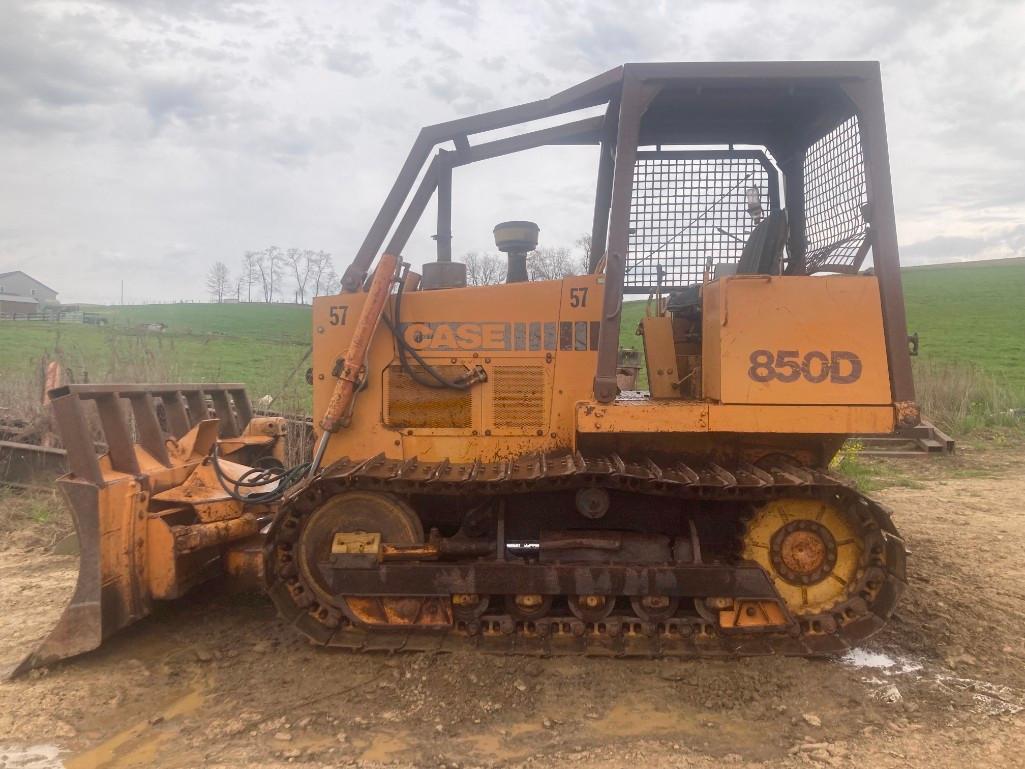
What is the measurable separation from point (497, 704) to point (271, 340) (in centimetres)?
2670

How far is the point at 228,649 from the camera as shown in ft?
14.4

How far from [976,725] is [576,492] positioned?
2.20m

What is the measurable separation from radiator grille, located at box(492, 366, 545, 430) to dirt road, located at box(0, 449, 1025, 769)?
1.38 m

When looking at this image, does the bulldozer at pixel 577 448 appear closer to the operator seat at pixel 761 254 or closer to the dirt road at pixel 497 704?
the operator seat at pixel 761 254

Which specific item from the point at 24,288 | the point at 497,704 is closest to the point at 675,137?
the point at 497,704

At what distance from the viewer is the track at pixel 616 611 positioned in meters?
4.03

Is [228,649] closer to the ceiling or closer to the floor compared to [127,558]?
closer to the floor

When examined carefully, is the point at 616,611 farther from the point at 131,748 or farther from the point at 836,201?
the point at 836,201

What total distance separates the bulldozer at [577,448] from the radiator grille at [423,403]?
1cm

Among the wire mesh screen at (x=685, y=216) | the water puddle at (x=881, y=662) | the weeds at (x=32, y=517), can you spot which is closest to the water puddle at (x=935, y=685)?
the water puddle at (x=881, y=662)

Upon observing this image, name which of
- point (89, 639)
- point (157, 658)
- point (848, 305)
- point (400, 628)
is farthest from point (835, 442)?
point (89, 639)

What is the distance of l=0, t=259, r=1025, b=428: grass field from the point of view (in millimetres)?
9914

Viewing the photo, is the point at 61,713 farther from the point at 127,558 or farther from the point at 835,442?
the point at 835,442

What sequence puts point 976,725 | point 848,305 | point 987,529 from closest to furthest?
1. point 976,725
2. point 848,305
3. point 987,529
